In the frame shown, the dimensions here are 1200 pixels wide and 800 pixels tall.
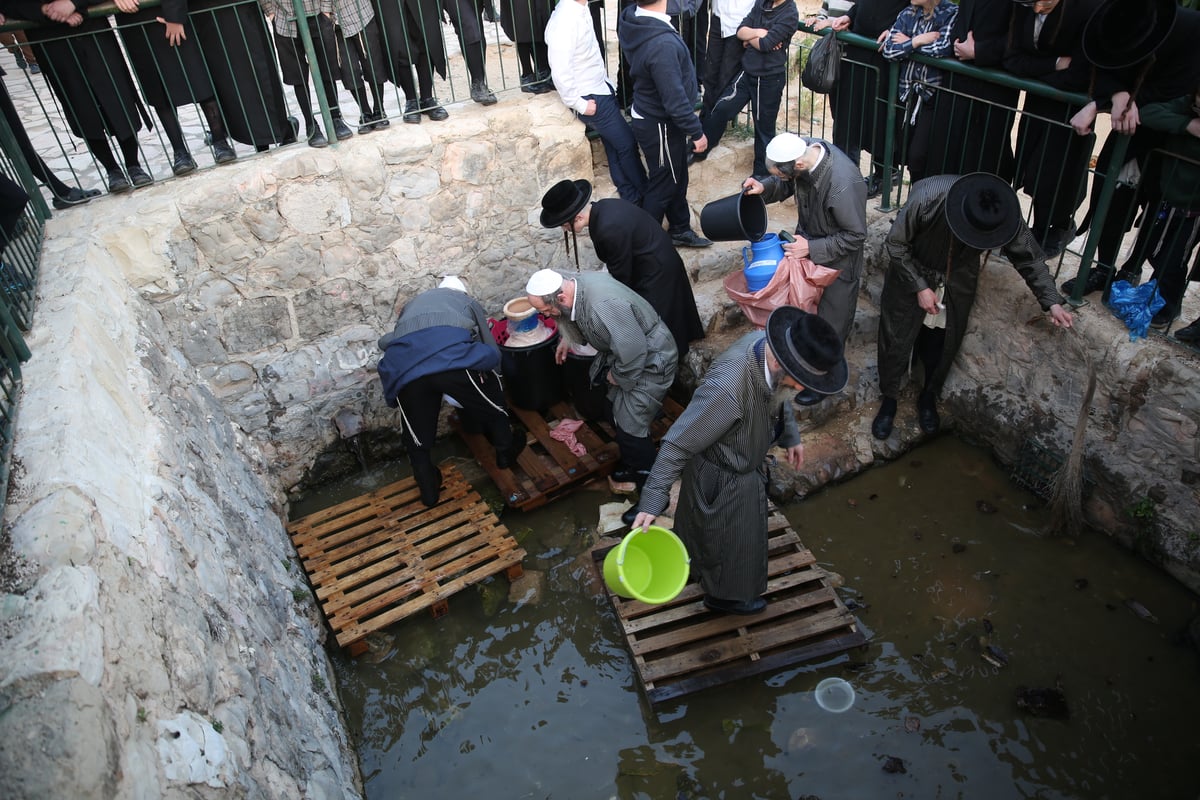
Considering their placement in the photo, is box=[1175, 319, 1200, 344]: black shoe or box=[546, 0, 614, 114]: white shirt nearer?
box=[1175, 319, 1200, 344]: black shoe

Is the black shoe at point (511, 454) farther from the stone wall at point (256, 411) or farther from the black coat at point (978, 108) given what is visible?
the black coat at point (978, 108)

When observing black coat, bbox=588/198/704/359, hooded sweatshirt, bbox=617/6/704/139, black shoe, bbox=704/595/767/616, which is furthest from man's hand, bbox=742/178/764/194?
black shoe, bbox=704/595/767/616

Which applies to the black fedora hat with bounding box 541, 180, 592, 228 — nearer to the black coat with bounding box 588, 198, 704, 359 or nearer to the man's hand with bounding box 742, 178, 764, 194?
the black coat with bounding box 588, 198, 704, 359

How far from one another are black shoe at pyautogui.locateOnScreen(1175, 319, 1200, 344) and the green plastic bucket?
3288 millimetres

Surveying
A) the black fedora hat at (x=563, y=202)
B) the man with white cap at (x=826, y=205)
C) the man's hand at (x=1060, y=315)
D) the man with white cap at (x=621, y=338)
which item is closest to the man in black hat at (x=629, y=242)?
the black fedora hat at (x=563, y=202)

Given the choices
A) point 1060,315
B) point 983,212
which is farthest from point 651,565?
point 1060,315

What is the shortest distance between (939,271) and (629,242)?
2.12m

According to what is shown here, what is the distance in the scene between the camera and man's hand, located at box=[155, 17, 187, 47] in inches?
215

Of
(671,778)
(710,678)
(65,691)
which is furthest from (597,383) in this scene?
(65,691)

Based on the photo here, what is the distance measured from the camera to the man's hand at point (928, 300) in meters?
5.42

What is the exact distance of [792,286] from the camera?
5.51 m

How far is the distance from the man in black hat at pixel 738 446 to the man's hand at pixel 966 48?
290 centimetres

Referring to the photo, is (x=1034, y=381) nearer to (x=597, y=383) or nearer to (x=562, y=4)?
(x=597, y=383)

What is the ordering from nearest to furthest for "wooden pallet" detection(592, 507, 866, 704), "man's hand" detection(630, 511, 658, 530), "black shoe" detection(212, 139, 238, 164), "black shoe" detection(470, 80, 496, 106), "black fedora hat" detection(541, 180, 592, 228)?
"man's hand" detection(630, 511, 658, 530) → "wooden pallet" detection(592, 507, 866, 704) → "black fedora hat" detection(541, 180, 592, 228) → "black shoe" detection(212, 139, 238, 164) → "black shoe" detection(470, 80, 496, 106)
